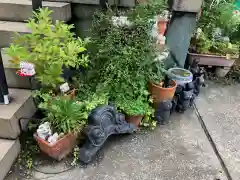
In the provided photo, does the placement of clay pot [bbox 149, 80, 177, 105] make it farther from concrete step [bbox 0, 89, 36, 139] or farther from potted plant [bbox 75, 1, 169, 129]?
concrete step [bbox 0, 89, 36, 139]

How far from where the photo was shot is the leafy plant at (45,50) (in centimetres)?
212

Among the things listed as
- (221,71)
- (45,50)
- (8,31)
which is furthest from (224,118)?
(8,31)

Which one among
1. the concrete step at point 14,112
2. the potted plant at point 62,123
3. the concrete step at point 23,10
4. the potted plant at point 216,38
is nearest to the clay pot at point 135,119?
the potted plant at point 62,123

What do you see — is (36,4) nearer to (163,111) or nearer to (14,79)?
(14,79)

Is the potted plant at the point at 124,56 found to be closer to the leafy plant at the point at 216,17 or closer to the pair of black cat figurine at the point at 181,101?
the pair of black cat figurine at the point at 181,101

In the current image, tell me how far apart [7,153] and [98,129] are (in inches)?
29.6

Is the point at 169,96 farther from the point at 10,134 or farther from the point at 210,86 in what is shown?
the point at 10,134

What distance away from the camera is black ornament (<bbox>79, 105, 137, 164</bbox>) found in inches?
85.5

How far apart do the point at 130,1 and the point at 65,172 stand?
1910 mm

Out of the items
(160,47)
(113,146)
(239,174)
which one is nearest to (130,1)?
(160,47)

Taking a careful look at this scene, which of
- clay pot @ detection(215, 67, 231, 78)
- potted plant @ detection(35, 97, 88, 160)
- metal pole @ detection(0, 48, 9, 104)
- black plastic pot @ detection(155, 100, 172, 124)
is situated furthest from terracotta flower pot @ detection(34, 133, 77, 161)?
clay pot @ detection(215, 67, 231, 78)

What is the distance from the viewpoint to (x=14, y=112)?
6.93 feet

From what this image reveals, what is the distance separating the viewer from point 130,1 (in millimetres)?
2854

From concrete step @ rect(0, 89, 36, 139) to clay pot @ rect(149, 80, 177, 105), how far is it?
122cm
